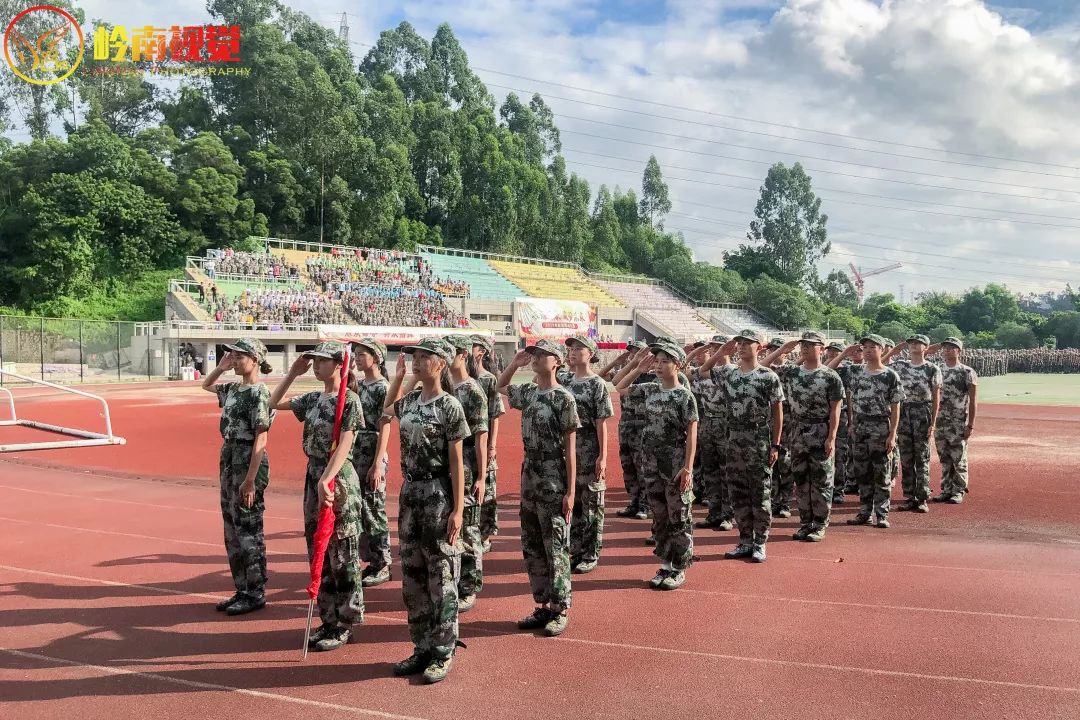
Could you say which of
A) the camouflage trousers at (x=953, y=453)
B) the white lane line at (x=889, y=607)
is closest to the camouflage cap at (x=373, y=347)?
the white lane line at (x=889, y=607)

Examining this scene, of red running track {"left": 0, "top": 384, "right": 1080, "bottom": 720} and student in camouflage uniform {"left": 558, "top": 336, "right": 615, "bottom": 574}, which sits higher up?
student in camouflage uniform {"left": 558, "top": 336, "right": 615, "bottom": 574}

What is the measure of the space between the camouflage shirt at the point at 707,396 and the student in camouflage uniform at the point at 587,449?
1595 millimetres

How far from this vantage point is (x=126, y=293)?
134 ft

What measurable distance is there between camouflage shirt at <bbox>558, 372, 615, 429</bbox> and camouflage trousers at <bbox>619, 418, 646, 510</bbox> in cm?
264

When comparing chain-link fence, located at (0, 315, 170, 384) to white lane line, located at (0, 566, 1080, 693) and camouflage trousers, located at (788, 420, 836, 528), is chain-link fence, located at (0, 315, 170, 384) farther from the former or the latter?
white lane line, located at (0, 566, 1080, 693)

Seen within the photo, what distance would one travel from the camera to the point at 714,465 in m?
8.45

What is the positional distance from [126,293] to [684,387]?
137 feet

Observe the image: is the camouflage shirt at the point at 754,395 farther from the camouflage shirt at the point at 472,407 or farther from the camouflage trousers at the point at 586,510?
the camouflage shirt at the point at 472,407

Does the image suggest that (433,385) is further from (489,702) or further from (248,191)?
(248,191)

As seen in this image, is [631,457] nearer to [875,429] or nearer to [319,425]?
[875,429]

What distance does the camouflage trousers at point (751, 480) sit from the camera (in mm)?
6918

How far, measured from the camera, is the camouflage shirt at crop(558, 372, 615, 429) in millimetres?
5992

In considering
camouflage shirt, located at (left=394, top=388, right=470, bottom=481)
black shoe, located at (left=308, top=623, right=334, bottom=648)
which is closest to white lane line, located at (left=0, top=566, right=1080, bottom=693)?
black shoe, located at (left=308, top=623, right=334, bottom=648)

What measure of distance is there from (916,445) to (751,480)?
11.0 ft
